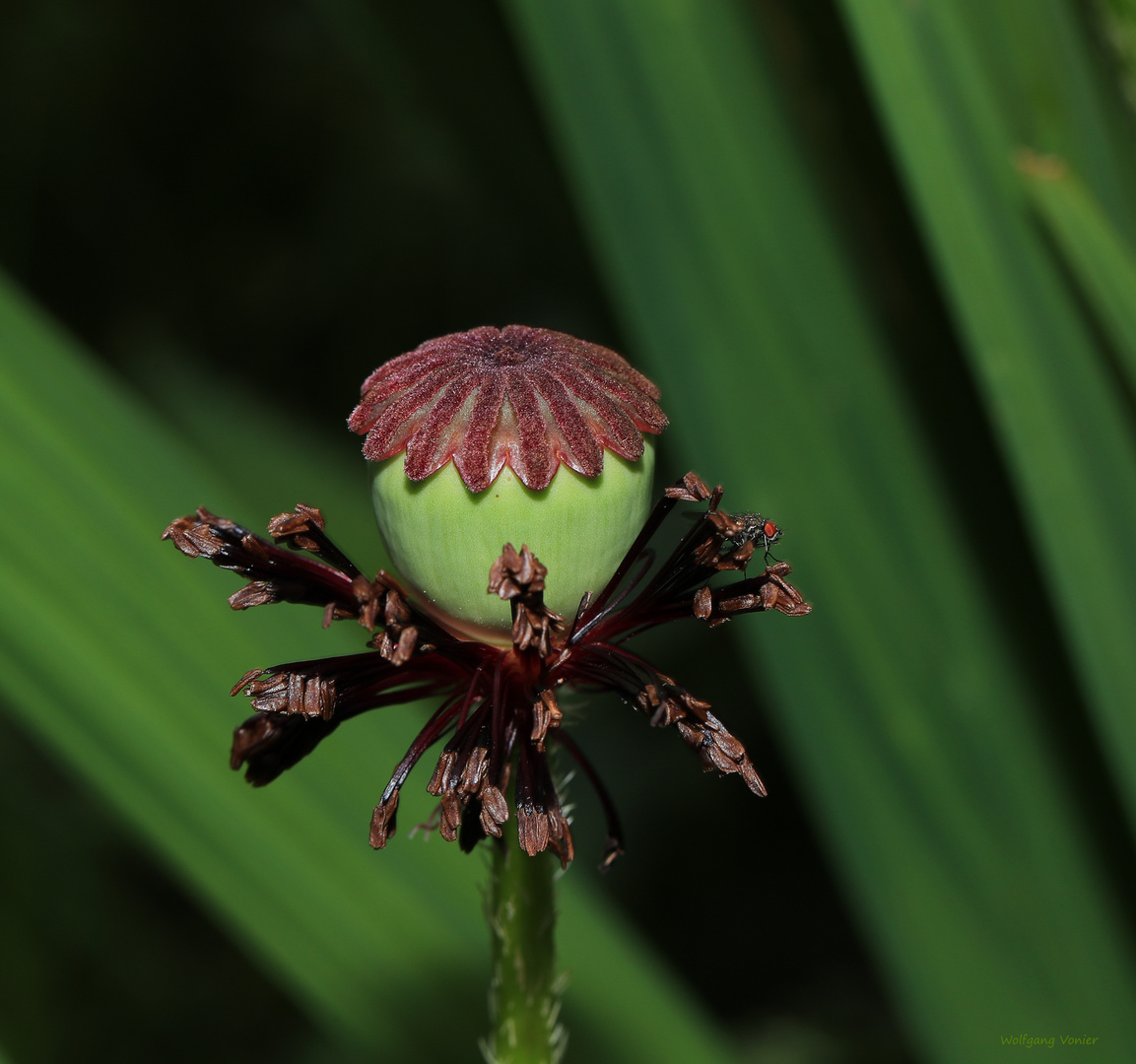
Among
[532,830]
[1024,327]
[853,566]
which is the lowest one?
[853,566]

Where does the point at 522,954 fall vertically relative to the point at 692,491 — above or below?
below


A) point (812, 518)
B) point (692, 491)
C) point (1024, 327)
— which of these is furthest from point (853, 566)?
point (692, 491)

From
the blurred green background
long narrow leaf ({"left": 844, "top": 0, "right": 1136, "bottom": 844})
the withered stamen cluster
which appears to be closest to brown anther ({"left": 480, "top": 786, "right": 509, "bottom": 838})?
the withered stamen cluster

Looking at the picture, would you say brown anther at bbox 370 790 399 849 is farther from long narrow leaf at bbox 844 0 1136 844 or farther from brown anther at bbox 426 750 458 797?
long narrow leaf at bbox 844 0 1136 844

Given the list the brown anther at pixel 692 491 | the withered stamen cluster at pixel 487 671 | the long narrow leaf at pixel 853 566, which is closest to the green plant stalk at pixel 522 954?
the withered stamen cluster at pixel 487 671

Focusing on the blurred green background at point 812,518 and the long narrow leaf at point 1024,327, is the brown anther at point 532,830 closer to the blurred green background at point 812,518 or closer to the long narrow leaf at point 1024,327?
the blurred green background at point 812,518

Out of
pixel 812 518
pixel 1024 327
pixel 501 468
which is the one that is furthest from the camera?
pixel 812 518

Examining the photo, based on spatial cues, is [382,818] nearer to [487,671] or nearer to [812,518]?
[487,671]
